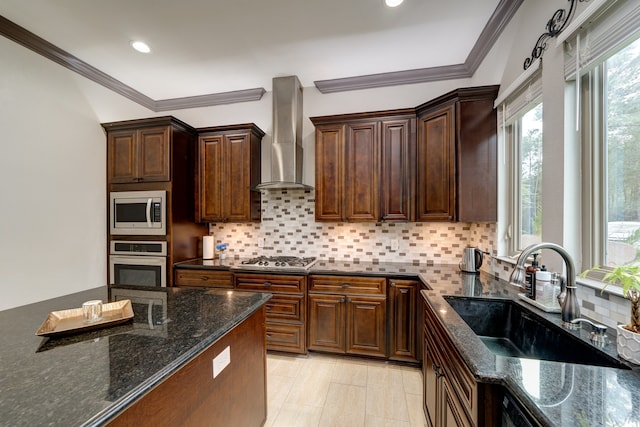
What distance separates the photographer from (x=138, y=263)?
288 centimetres

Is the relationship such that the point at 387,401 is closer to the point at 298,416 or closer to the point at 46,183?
the point at 298,416

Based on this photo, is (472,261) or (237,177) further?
(237,177)

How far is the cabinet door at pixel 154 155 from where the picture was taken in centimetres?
280

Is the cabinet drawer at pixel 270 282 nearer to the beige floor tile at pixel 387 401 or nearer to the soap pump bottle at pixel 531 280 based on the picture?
the beige floor tile at pixel 387 401

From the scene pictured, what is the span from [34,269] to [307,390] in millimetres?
2664

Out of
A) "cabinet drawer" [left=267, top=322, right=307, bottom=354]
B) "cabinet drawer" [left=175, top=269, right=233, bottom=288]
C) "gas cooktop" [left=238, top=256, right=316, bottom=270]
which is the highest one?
"gas cooktop" [left=238, top=256, right=316, bottom=270]

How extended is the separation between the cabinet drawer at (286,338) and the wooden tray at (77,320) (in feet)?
5.25

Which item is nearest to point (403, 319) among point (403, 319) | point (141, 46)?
point (403, 319)

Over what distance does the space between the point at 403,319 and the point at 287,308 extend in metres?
1.11

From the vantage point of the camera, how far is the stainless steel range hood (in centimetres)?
295

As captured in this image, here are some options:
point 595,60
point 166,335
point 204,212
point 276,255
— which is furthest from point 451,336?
point 204,212

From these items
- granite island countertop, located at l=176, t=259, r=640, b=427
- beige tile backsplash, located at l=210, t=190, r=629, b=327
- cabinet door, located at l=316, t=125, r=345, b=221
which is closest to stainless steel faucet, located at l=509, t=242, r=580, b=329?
granite island countertop, located at l=176, t=259, r=640, b=427

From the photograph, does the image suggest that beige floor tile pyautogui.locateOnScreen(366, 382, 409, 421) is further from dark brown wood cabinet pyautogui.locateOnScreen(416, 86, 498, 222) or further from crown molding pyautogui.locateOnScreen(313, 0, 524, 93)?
crown molding pyautogui.locateOnScreen(313, 0, 524, 93)

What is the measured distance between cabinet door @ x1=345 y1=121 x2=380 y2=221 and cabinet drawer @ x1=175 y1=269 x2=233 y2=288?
145 centimetres
